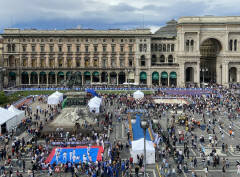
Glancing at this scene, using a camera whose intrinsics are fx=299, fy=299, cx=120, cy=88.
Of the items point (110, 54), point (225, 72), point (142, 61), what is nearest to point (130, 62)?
point (142, 61)

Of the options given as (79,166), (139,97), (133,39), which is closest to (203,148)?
(79,166)

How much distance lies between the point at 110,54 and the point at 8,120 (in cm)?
5476

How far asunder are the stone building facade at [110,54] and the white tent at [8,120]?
48749 millimetres

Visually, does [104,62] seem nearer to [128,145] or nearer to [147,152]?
[128,145]

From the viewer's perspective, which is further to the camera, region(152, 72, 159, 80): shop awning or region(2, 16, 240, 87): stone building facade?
region(152, 72, 159, 80): shop awning

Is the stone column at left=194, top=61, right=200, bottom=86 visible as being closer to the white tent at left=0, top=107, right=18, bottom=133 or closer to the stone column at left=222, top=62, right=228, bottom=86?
the stone column at left=222, top=62, right=228, bottom=86

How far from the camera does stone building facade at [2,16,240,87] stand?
89812 mm

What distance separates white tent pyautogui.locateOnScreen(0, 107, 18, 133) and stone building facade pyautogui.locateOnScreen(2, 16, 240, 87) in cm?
4875

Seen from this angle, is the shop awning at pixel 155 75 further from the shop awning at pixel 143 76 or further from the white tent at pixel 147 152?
the white tent at pixel 147 152

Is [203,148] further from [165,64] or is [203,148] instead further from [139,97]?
[165,64]

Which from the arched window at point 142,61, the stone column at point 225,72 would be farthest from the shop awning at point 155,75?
the stone column at point 225,72

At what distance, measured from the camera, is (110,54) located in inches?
3602

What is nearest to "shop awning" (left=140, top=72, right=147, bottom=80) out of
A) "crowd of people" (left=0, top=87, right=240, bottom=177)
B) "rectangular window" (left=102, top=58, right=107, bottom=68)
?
"rectangular window" (left=102, top=58, right=107, bottom=68)

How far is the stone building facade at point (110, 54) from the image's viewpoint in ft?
295
